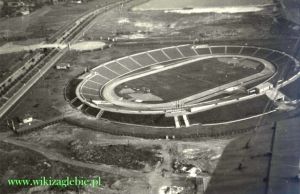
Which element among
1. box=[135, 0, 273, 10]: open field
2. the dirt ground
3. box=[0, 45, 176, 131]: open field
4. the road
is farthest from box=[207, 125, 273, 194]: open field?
box=[135, 0, 273, 10]: open field

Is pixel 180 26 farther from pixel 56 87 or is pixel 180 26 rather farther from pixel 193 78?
pixel 56 87

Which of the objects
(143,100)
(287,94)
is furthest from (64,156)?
(287,94)

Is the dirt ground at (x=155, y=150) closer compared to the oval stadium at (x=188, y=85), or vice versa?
the dirt ground at (x=155, y=150)

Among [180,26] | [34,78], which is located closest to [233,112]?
[34,78]

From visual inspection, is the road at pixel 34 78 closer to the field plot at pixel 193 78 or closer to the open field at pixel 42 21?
the open field at pixel 42 21

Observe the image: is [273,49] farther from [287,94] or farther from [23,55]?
[23,55]

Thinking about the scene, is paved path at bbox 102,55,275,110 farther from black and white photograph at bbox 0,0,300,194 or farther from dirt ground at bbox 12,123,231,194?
dirt ground at bbox 12,123,231,194

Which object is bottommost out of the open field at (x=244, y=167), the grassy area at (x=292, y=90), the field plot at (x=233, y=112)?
the open field at (x=244, y=167)

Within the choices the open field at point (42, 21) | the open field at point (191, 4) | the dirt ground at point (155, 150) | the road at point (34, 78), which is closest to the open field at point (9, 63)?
the road at point (34, 78)
